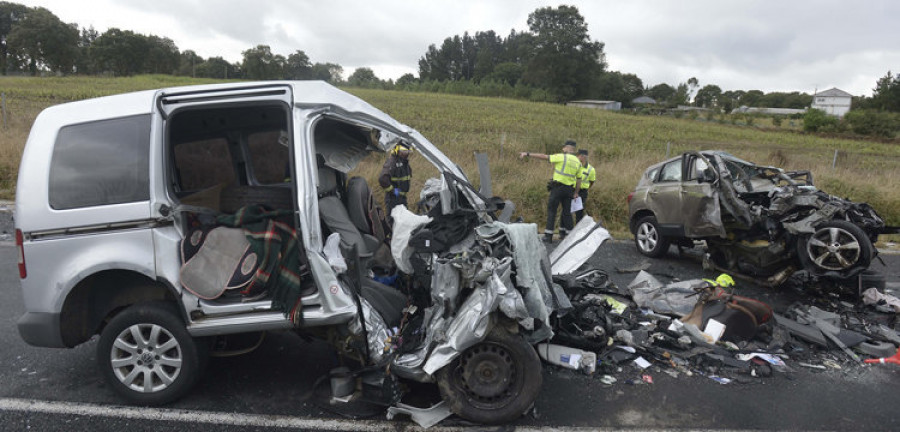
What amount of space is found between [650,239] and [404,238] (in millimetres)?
5206

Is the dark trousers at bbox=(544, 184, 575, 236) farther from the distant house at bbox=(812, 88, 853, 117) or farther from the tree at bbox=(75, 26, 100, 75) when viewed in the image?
the distant house at bbox=(812, 88, 853, 117)

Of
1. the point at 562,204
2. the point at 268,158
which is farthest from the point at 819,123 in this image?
the point at 268,158

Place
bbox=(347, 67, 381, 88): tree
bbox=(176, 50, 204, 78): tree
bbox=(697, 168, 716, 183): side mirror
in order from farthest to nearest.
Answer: bbox=(176, 50, 204, 78): tree
bbox=(347, 67, 381, 88): tree
bbox=(697, 168, 716, 183): side mirror

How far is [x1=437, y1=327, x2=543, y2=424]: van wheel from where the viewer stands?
3.05 meters

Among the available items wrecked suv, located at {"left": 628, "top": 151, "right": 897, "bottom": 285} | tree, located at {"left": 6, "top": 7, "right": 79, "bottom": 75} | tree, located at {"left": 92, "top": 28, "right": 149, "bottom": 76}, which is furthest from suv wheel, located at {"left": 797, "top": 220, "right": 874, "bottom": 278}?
tree, located at {"left": 6, "top": 7, "right": 79, "bottom": 75}

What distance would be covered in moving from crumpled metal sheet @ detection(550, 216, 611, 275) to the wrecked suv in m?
2.72

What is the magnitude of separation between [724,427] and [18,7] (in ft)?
323

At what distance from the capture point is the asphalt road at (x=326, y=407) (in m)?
3.05

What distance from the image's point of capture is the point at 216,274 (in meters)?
3.12

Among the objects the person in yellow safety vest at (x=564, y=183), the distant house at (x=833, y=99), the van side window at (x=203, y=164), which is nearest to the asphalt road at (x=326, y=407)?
the van side window at (x=203, y=164)

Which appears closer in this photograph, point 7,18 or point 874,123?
point 874,123

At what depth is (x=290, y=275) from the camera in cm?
312

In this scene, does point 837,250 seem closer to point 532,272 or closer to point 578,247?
point 578,247

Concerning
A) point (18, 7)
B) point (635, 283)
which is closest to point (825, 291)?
point (635, 283)
